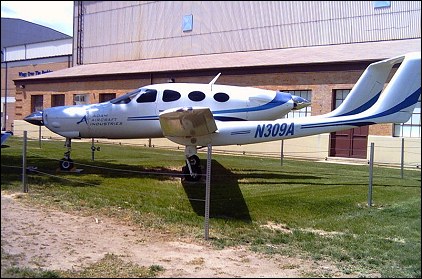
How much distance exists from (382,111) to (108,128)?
7546 mm

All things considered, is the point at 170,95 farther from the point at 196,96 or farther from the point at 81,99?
the point at 81,99

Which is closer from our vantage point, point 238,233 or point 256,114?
point 238,233

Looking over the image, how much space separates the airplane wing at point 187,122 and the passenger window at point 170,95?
1.37 m

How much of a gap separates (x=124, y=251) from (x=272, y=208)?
13.5 ft

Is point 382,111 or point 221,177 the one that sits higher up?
point 382,111

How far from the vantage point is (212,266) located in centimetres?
588

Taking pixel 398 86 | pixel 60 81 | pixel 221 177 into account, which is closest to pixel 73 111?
pixel 221 177

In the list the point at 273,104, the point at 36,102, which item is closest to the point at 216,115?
the point at 273,104

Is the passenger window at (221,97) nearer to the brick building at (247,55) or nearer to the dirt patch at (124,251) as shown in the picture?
the brick building at (247,55)

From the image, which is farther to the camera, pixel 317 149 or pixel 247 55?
pixel 317 149

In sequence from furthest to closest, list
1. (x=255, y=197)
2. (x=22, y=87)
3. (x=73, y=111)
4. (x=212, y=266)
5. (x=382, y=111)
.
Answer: (x=22, y=87)
(x=73, y=111)
(x=382, y=111)
(x=255, y=197)
(x=212, y=266)

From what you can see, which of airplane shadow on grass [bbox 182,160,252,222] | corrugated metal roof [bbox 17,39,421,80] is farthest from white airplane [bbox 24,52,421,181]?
corrugated metal roof [bbox 17,39,421,80]

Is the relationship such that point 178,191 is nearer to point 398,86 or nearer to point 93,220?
point 93,220

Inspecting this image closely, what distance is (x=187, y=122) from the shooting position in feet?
37.5
